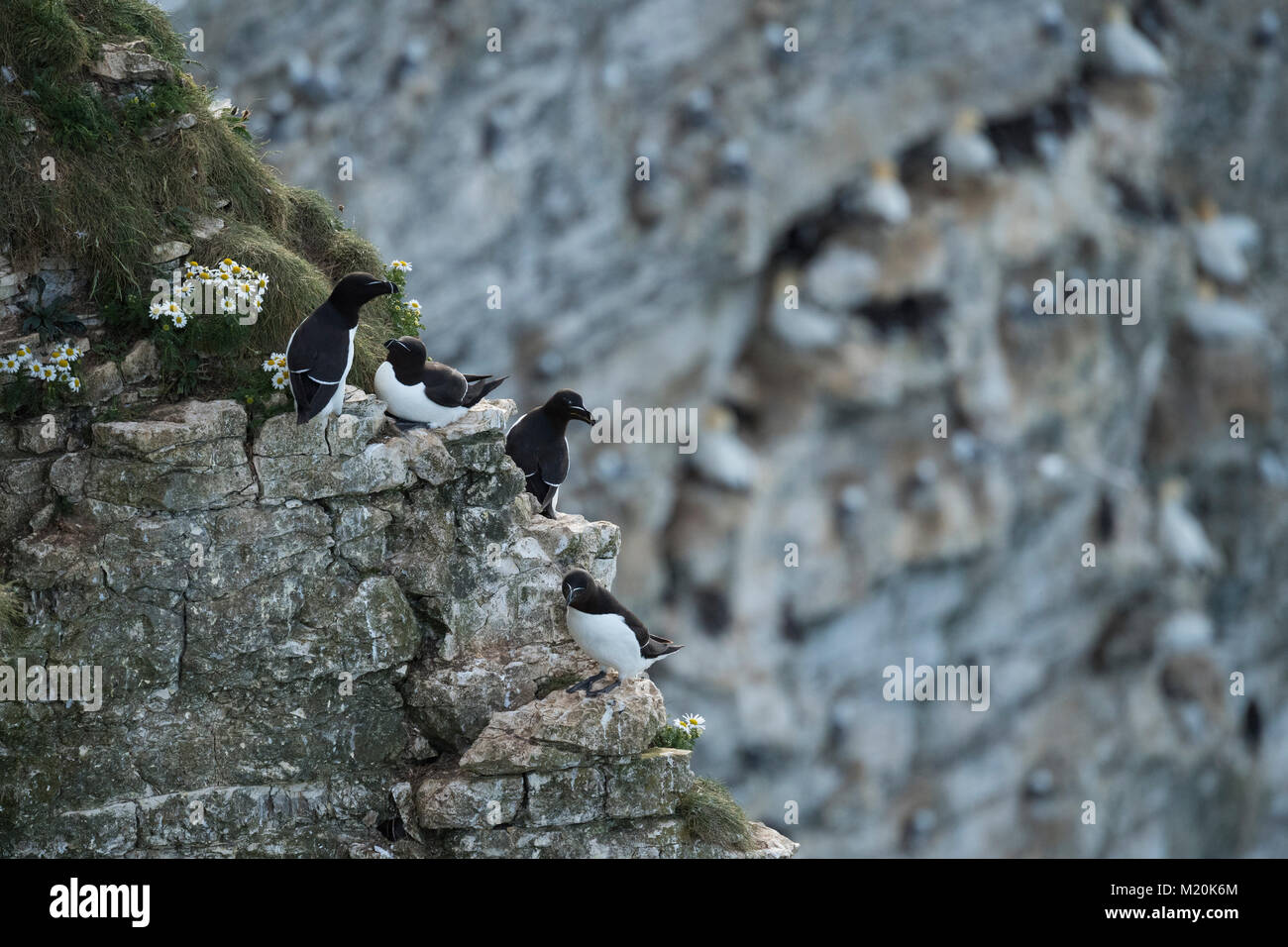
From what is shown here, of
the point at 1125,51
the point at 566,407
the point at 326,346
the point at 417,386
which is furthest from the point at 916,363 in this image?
the point at 326,346

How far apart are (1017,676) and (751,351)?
1080 centimetres

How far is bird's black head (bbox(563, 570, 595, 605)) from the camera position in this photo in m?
8.95

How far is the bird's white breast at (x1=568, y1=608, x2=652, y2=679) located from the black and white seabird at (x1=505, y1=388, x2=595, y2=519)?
1444mm

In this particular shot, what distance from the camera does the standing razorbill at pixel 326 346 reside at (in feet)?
28.6

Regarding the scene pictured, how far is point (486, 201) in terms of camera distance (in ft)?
99.1

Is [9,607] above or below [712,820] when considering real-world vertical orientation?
above

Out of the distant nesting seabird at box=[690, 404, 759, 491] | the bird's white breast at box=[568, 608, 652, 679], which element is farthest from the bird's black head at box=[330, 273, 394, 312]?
the distant nesting seabird at box=[690, 404, 759, 491]

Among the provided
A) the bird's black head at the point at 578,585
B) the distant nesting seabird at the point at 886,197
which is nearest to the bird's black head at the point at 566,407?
the bird's black head at the point at 578,585

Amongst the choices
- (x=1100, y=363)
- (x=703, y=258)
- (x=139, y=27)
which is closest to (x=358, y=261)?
(x=139, y=27)

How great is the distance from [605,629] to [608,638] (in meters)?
0.07

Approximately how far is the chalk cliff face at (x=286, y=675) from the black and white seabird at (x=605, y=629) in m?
0.31

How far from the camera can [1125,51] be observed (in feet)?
108

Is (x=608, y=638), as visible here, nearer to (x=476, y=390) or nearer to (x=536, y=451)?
(x=536, y=451)

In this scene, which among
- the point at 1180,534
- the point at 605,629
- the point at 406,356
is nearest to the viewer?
the point at 605,629
